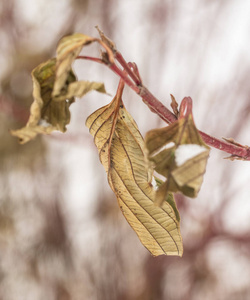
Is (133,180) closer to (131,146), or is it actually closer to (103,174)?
(131,146)

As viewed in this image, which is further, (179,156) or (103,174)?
(103,174)

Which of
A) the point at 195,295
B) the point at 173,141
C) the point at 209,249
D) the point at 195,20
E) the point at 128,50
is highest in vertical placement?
the point at 195,20

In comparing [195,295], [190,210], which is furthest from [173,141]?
[195,295]

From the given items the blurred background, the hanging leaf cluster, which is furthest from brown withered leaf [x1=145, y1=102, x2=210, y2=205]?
the blurred background

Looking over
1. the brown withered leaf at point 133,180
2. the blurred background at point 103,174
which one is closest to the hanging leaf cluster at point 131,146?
the brown withered leaf at point 133,180

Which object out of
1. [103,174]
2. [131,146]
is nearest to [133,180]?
[131,146]

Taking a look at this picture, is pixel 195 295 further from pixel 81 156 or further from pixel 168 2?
pixel 168 2
